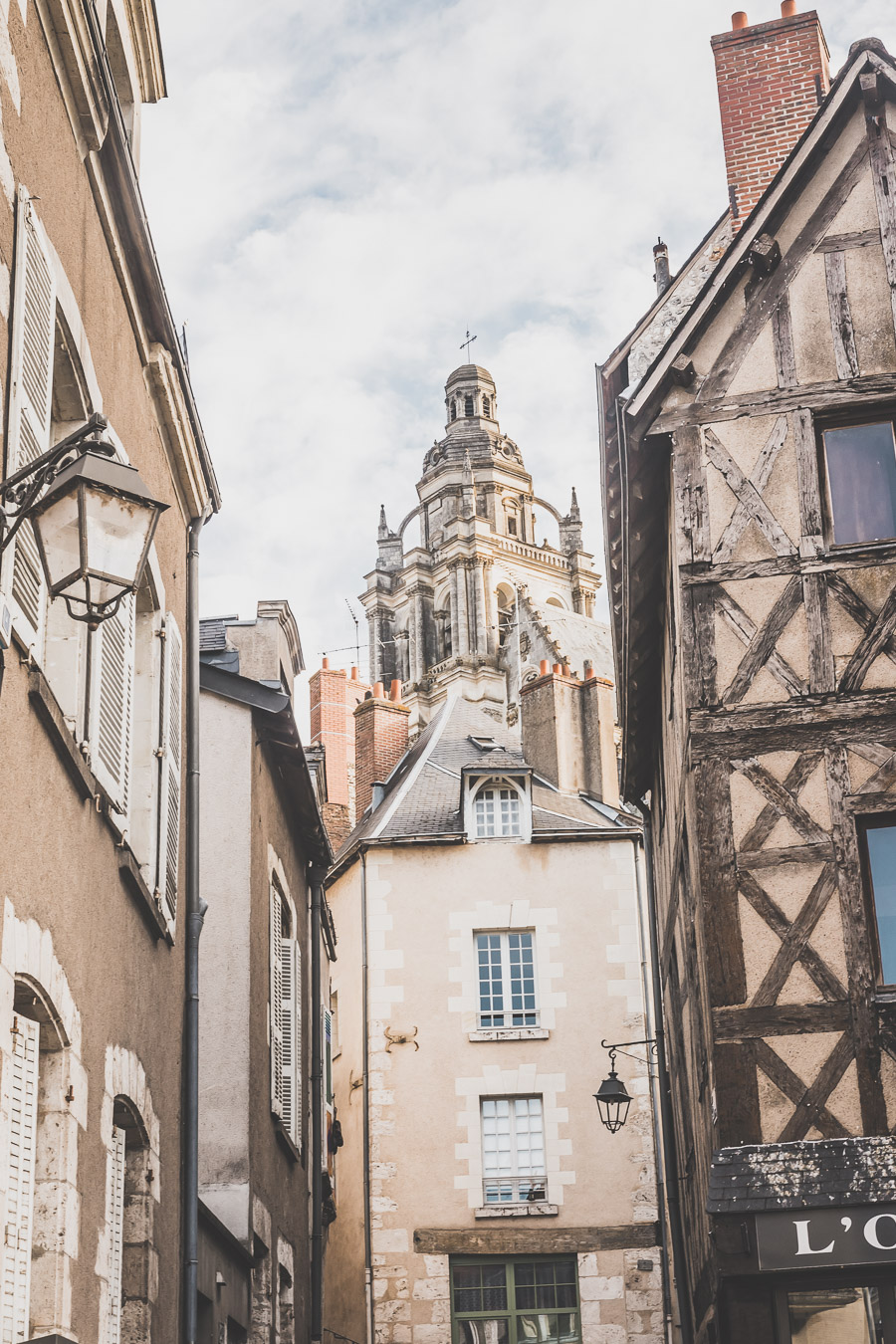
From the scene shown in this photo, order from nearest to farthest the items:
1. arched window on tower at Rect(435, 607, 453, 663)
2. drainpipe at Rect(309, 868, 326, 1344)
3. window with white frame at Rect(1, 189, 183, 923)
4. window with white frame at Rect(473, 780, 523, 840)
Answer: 1. window with white frame at Rect(1, 189, 183, 923)
2. drainpipe at Rect(309, 868, 326, 1344)
3. window with white frame at Rect(473, 780, 523, 840)
4. arched window on tower at Rect(435, 607, 453, 663)

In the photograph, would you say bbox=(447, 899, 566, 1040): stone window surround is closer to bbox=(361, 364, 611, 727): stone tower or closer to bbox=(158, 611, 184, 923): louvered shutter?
bbox=(158, 611, 184, 923): louvered shutter

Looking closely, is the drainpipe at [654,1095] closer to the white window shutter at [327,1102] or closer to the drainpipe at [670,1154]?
the drainpipe at [670,1154]

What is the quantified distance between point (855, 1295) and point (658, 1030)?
8.52 m

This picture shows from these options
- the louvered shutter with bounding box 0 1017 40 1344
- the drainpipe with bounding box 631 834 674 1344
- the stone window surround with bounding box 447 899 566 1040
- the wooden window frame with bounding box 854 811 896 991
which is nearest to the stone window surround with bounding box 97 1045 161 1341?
the louvered shutter with bounding box 0 1017 40 1344

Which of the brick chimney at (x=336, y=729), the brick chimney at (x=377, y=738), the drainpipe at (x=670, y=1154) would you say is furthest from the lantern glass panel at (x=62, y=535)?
the brick chimney at (x=336, y=729)

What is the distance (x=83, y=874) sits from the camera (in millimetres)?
6301

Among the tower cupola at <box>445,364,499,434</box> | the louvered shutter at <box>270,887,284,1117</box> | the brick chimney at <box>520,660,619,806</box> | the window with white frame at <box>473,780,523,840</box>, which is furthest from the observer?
the tower cupola at <box>445,364,499,434</box>

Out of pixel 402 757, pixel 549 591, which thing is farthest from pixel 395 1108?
pixel 549 591

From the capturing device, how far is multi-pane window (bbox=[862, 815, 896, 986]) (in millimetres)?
8484

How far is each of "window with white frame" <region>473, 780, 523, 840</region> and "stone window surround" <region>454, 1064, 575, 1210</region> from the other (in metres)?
2.92

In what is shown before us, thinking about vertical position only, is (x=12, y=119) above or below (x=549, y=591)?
below

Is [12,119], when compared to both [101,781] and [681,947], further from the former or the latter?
[681,947]

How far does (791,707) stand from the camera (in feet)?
29.5

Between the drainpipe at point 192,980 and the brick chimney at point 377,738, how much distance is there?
15.2m
